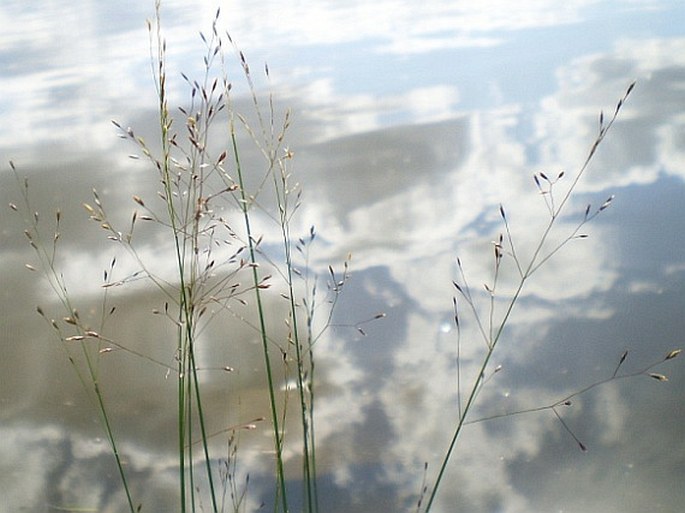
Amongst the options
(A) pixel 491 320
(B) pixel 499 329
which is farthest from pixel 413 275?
(B) pixel 499 329

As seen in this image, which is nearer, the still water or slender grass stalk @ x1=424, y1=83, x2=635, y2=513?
slender grass stalk @ x1=424, y1=83, x2=635, y2=513

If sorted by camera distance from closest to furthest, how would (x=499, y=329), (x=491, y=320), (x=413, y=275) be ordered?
(x=499, y=329)
(x=491, y=320)
(x=413, y=275)

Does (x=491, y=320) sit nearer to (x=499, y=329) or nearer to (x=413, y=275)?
(x=499, y=329)

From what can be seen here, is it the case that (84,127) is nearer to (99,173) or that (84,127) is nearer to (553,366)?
(99,173)

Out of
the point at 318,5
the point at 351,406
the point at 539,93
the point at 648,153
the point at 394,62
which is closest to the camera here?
the point at 351,406

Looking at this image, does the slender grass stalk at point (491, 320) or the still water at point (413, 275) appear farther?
the still water at point (413, 275)

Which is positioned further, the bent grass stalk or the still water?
the still water

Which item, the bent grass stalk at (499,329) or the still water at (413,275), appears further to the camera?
the still water at (413,275)

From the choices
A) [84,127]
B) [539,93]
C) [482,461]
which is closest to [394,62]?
[539,93]
